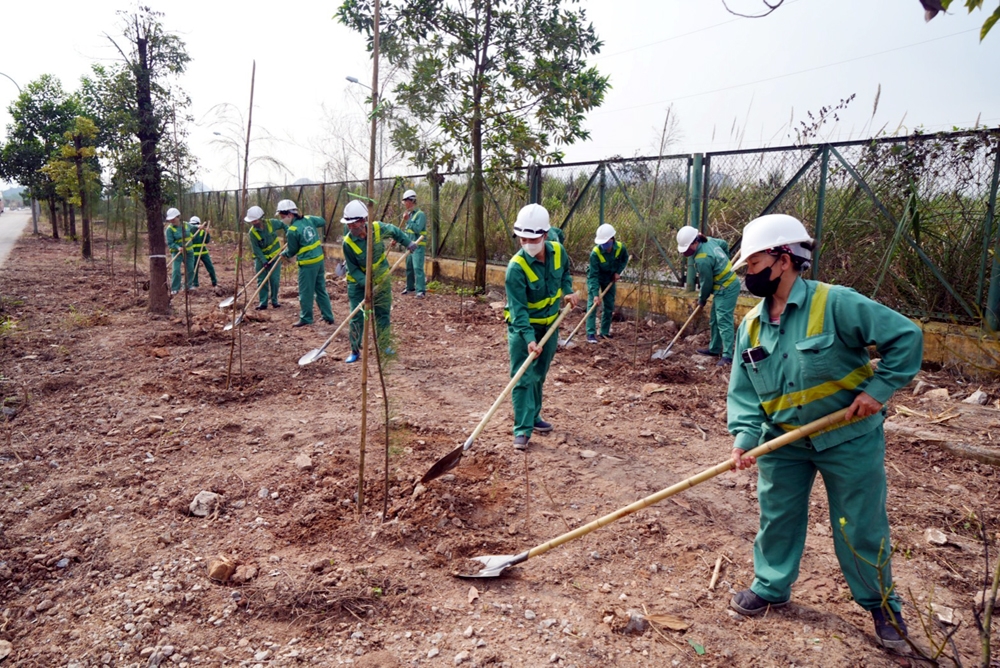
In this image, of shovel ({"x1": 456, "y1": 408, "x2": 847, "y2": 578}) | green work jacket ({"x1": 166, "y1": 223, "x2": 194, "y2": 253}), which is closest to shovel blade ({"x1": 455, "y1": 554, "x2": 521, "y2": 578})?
shovel ({"x1": 456, "y1": 408, "x2": 847, "y2": 578})

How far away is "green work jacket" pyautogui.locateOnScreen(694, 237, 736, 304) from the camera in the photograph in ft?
21.2

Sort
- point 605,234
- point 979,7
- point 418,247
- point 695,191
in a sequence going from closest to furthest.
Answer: point 979,7 → point 605,234 → point 695,191 → point 418,247

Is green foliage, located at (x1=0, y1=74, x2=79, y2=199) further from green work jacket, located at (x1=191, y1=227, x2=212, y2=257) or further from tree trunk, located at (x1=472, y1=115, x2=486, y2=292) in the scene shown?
tree trunk, located at (x1=472, y1=115, x2=486, y2=292)

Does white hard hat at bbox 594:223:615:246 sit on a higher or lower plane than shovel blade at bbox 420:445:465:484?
higher

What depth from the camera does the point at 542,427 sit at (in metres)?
4.84

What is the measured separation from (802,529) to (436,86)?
334 inches

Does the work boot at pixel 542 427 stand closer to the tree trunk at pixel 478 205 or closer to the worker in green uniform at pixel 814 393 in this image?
the worker in green uniform at pixel 814 393

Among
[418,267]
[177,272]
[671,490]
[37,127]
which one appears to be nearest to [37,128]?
[37,127]

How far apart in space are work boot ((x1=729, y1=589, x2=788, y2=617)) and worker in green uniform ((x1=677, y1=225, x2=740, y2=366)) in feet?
13.8

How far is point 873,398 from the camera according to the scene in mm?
2176

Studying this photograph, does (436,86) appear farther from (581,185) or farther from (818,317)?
(818,317)

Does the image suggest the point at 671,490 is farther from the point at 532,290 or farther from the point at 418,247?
the point at 418,247

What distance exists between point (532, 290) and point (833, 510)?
2416 mm

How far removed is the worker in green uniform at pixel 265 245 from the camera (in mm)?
9438
